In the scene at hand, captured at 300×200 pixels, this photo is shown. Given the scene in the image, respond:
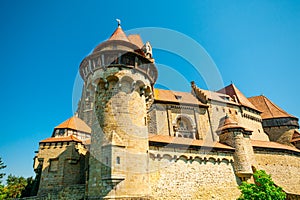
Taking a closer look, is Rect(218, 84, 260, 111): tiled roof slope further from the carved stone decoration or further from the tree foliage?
the tree foliage

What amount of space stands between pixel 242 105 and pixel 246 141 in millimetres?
10861

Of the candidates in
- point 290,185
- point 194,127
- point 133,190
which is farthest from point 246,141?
point 133,190

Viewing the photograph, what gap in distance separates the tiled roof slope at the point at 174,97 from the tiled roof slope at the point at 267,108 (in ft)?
48.9

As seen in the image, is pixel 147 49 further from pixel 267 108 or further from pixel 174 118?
pixel 267 108

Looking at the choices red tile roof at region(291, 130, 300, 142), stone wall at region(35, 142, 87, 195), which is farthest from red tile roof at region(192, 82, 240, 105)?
stone wall at region(35, 142, 87, 195)

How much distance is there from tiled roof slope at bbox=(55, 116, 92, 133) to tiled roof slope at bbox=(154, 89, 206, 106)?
30.0 feet

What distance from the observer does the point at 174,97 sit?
85.3 feet

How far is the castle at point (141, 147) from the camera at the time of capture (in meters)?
12.0

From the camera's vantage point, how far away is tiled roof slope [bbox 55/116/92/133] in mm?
23147

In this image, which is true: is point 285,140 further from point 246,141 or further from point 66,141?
point 66,141

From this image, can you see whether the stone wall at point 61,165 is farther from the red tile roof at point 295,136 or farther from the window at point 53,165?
the red tile roof at point 295,136

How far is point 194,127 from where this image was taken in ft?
81.0

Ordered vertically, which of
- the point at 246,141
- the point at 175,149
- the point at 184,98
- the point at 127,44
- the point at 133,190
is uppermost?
the point at 184,98

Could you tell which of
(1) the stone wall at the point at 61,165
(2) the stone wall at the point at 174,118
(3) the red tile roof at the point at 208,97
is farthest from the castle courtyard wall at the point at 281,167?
(1) the stone wall at the point at 61,165
